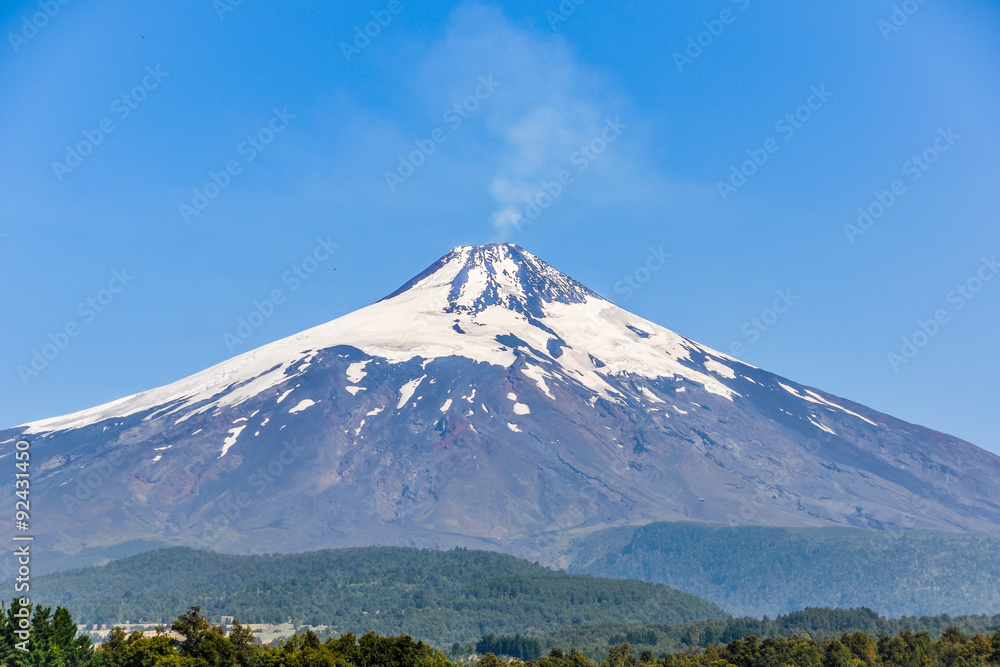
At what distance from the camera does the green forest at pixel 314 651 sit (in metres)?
90.2

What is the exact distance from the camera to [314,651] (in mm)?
104312

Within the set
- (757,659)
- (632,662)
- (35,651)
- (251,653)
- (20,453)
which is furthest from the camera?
(632,662)

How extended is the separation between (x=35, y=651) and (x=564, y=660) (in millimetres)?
64747

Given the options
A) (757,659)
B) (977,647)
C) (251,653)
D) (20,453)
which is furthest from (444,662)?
(977,647)

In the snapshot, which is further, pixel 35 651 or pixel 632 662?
pixel 632 662

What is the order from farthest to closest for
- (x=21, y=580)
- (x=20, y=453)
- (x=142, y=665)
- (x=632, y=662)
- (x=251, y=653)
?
(x=632, y=662)
(x=251, y=653)
(x=142, y=665)
(x=20, y=453)
(x=21, y=580)

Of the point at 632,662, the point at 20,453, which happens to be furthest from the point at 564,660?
the point at 20,453

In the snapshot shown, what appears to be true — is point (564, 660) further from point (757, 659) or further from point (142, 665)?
point (142, 665)

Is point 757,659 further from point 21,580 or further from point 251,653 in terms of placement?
point 21,580

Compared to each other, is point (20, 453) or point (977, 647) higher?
point (20, 453)

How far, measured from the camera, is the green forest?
90188 millimetres

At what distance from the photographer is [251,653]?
108m

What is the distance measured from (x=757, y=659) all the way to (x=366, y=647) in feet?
147

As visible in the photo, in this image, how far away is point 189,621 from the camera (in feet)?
357
